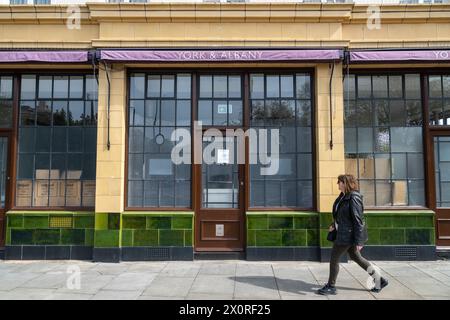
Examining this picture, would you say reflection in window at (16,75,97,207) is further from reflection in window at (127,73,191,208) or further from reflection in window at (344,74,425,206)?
reflection in window at (344,74,425,206)

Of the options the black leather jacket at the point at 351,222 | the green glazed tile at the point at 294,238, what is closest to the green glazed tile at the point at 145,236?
the green glazed tile at the point at 294,238

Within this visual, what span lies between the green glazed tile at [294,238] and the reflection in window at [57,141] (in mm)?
4073

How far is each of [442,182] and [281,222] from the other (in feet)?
11.6

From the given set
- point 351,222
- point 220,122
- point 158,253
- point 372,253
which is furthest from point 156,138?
point 372,253

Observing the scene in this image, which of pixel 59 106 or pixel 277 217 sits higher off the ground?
pixel 59 106

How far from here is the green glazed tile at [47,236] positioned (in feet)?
26.8

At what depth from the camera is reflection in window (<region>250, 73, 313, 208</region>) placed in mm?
8281

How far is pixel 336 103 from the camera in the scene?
8094 millimetres

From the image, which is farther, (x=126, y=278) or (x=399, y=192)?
(x=399, y=192)

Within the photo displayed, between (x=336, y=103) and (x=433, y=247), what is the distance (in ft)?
11.4
